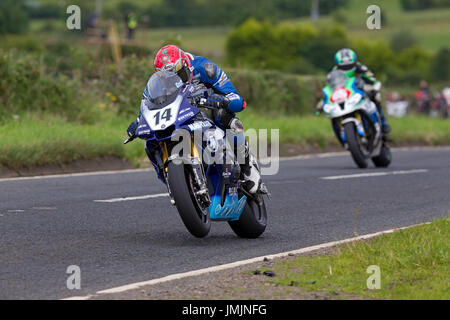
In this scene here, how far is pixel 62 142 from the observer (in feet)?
49.1

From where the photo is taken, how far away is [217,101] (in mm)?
8211

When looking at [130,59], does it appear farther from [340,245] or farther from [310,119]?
[340,245]

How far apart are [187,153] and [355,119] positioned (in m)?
9.28

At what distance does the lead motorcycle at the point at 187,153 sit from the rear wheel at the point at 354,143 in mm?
8292

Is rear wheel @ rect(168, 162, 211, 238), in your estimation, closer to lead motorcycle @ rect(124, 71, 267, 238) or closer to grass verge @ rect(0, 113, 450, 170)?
lead motorcycle @ rect(124, 71, 267, 238)

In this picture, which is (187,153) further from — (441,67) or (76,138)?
(441,67)

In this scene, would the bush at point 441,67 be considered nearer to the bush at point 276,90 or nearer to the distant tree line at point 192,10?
the distant tree line at point 192,10

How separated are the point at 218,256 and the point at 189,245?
Result: 53 centimetres

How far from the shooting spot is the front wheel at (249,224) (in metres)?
8.77

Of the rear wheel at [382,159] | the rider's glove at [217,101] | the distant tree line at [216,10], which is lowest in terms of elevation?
the rear wheel at [382,159]

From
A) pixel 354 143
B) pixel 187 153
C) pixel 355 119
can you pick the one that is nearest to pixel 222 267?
pixel 187 153

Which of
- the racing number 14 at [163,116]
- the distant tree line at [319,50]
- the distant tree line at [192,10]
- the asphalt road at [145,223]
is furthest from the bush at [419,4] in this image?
the racing number 14 at [163,116]

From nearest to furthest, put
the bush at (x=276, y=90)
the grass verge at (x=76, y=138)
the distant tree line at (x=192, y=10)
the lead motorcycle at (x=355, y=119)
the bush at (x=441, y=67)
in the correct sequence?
the grass verge at (x=76, y=138) → the lead motorcycle at (x=355, y=119) → the bush at (x=276, y=90) → the bush at (x=441, y=67) → the distant tree line at (x=192, y=10)
